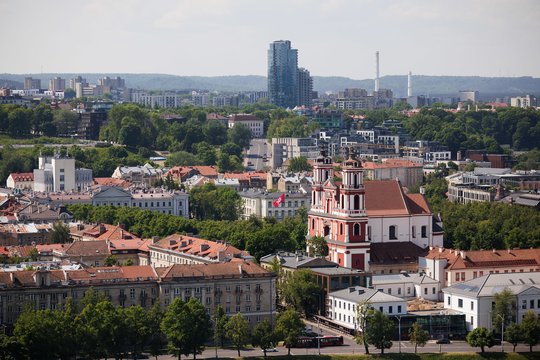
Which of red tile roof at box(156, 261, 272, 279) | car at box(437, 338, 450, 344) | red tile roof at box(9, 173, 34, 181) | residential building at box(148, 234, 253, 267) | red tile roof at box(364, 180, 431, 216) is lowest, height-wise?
car at box(437, 338, 450, 344)

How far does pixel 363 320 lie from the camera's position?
63.6 m

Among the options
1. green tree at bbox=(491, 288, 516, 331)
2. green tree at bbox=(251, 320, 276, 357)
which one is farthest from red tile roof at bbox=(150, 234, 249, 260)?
green tree at bbox=(491, 288, 516, 331)

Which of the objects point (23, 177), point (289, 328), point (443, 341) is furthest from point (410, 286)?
point (23, 177)

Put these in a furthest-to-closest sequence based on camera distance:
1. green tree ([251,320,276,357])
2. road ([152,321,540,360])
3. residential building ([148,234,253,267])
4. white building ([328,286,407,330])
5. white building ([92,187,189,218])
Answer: white building ([92,187,189,218]) < residential building ([148,234,253,267]) < white building ([328,286,407,330]) < road ([152,321,540,360]) < green tree ([251,320,276,357])

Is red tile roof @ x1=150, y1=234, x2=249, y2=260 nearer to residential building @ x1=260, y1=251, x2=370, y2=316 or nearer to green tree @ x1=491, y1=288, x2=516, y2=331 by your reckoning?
residential building @ x1=260, y1=251, x2=370, y2=316

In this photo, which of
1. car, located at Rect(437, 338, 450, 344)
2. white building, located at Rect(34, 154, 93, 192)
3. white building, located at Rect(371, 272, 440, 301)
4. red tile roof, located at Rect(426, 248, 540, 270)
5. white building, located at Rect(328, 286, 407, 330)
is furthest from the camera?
white building, located at Rect(34, 154, 93, 192)

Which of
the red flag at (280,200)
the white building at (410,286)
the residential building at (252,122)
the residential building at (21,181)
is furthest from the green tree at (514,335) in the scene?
the residential building at (252,122)

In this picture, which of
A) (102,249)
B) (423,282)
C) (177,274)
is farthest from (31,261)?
(423,282)

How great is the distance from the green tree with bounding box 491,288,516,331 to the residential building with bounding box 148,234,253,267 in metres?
12.4

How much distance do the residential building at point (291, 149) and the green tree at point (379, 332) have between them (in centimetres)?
8582

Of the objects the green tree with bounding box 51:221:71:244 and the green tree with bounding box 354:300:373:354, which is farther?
the green tree with bounding box 51:221:71:244

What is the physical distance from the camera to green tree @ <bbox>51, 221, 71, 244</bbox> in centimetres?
8481

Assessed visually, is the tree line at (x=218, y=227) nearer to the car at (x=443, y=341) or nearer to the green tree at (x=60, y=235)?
the green tree at (x=60, y=235)

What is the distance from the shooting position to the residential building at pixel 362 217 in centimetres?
7656
